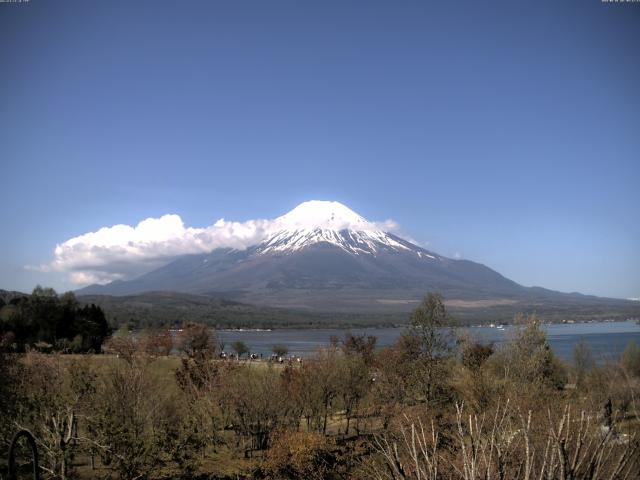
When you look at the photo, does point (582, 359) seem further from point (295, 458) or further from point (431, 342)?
point (295, 458)

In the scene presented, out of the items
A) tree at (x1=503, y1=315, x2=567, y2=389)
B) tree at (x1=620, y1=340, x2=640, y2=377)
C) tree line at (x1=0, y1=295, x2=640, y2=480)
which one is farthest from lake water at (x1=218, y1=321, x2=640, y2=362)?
tree line at (x1=0, y1=295, x2=640, y2=480)

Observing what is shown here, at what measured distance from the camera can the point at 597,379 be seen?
40.3 meters

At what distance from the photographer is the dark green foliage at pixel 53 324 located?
65.2 m

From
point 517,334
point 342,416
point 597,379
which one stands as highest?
point 517,334

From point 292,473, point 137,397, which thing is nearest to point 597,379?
point 292,473

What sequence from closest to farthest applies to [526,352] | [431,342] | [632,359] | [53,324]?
[431,342] < [526,352] < [632,359] < [53,324]

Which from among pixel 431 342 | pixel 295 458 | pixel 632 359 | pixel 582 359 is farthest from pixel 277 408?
pixel 632 359

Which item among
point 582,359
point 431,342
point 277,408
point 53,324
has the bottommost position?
point 582,359

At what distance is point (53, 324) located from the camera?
6712 cm

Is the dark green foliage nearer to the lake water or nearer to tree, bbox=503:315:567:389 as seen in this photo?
the lake water

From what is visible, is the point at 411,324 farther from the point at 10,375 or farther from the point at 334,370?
the point at 10,375

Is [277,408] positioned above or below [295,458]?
above

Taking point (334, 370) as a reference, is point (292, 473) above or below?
below

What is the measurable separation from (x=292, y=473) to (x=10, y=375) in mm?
16048
